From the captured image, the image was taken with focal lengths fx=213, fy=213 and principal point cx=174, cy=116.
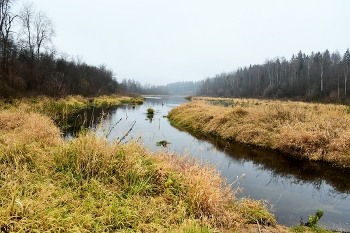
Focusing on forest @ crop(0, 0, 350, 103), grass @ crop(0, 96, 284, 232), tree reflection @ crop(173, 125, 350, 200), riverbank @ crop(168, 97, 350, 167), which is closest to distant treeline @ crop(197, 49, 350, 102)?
forest @ crop(0, 0, 350, 103)

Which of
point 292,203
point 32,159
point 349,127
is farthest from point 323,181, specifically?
point 32,159

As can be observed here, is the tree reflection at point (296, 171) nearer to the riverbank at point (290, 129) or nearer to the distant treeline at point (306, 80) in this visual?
A: the riverbank at point (290, 129)

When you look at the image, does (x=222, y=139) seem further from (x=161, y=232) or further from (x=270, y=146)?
(x=161, y=232)

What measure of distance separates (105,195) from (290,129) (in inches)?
362

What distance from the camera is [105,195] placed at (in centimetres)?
370

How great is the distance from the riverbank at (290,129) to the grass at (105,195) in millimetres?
5752

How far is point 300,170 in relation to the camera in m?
7.66

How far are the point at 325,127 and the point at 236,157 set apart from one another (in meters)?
4.18

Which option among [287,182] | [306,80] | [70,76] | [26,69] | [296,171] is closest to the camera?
[287,182]

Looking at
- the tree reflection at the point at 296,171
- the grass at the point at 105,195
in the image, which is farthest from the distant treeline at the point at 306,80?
the grass at the point at 105,195

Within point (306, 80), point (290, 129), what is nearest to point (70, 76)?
point (290, 129)

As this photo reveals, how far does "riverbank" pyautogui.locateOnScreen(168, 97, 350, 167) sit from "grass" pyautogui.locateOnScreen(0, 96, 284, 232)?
5752 mm

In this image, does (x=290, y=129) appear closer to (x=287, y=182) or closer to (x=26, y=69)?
(x=287, y=182)

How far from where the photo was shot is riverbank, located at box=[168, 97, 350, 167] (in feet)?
27.4
